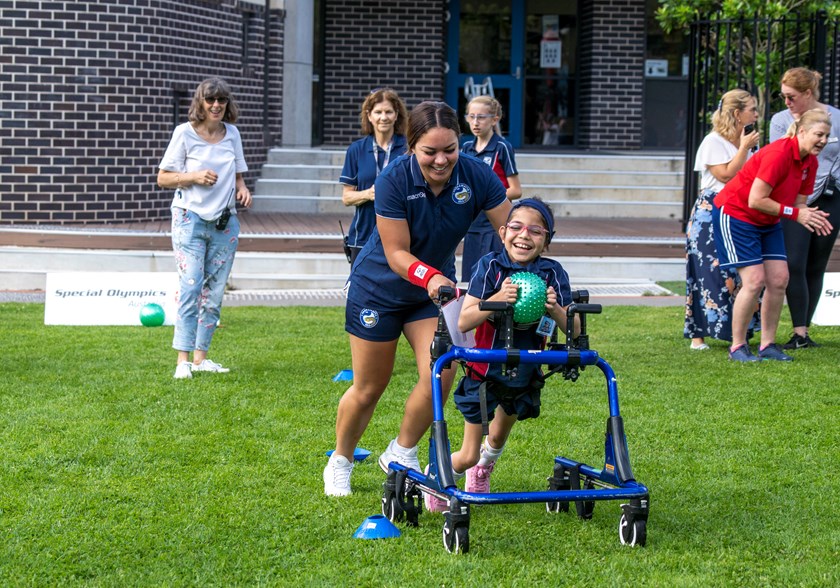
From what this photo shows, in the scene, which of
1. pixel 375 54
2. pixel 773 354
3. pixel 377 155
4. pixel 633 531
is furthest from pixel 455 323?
pixel 375 54

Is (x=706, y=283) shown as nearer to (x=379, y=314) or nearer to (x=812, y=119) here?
(x=812, y=119)

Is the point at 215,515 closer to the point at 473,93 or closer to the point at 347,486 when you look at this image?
the point at 347,486

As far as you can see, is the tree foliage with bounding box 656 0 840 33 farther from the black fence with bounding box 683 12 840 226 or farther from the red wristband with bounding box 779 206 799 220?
the red wristband with bounding box 779 206 799 220

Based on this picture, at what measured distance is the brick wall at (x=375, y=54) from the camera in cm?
2080

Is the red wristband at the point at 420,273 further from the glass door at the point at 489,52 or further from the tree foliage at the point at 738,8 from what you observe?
the glass door at the point at 489,52

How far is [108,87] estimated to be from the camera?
15172mm

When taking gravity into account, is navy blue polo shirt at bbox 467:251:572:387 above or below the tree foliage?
below

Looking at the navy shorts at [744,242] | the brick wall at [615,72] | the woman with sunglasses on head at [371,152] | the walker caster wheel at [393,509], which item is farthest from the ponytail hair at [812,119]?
the brick wall at [615,72]

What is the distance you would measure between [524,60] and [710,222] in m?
13.4

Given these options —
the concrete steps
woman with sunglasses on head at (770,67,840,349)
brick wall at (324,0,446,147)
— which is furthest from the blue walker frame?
brick wall at (324,0,446,147)

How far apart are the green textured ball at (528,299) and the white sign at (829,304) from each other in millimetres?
6197

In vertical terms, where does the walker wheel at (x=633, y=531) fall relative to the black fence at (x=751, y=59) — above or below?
below

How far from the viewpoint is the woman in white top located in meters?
8.98

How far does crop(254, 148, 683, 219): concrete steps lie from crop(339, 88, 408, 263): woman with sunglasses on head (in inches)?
386
